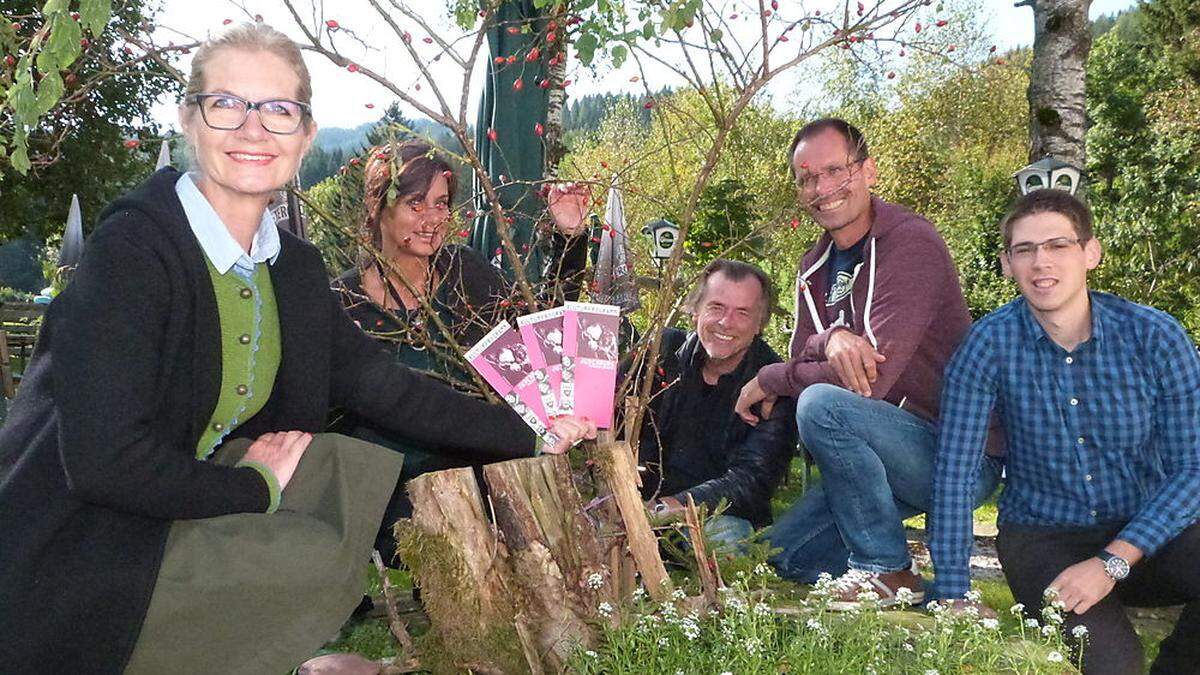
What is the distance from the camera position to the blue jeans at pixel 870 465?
144 inches

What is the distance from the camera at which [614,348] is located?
287cm

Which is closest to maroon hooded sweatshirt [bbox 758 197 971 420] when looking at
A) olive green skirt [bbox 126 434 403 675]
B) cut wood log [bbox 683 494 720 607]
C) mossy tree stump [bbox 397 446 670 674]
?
cut wood log [bbox 683 494 720 607]

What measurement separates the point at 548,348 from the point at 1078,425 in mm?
1689

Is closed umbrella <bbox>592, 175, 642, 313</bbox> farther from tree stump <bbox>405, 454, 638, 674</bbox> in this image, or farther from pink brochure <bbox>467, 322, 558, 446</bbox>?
tree stump <bbox>405, 454, 638, 674</bbox>

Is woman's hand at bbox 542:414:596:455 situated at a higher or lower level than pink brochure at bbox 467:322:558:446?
lower

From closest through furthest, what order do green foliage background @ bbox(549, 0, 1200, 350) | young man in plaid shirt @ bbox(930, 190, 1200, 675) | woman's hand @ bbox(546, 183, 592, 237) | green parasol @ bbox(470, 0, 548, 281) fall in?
1. young man in plaid shirt @ bbox(930, 190, 1200, 675)
2. woman's hand @ bbox(546, 183, 592, 237)
3. green parasol @ bbox(470, 0, 548, 281)
4. green foliage background @ bbox(549, 0, 1200, 350)

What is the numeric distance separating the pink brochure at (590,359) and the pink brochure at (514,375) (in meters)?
0.09

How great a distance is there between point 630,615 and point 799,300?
2093 mm

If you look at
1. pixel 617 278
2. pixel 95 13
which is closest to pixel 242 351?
pixel 95 13

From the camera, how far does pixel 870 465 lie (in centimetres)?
365

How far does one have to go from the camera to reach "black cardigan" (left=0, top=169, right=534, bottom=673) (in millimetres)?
1879

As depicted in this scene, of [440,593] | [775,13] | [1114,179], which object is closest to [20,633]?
[440,593]

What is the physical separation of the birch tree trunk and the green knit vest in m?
5.66

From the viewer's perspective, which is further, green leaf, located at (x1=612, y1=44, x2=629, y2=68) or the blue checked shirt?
the blue checked shirt
